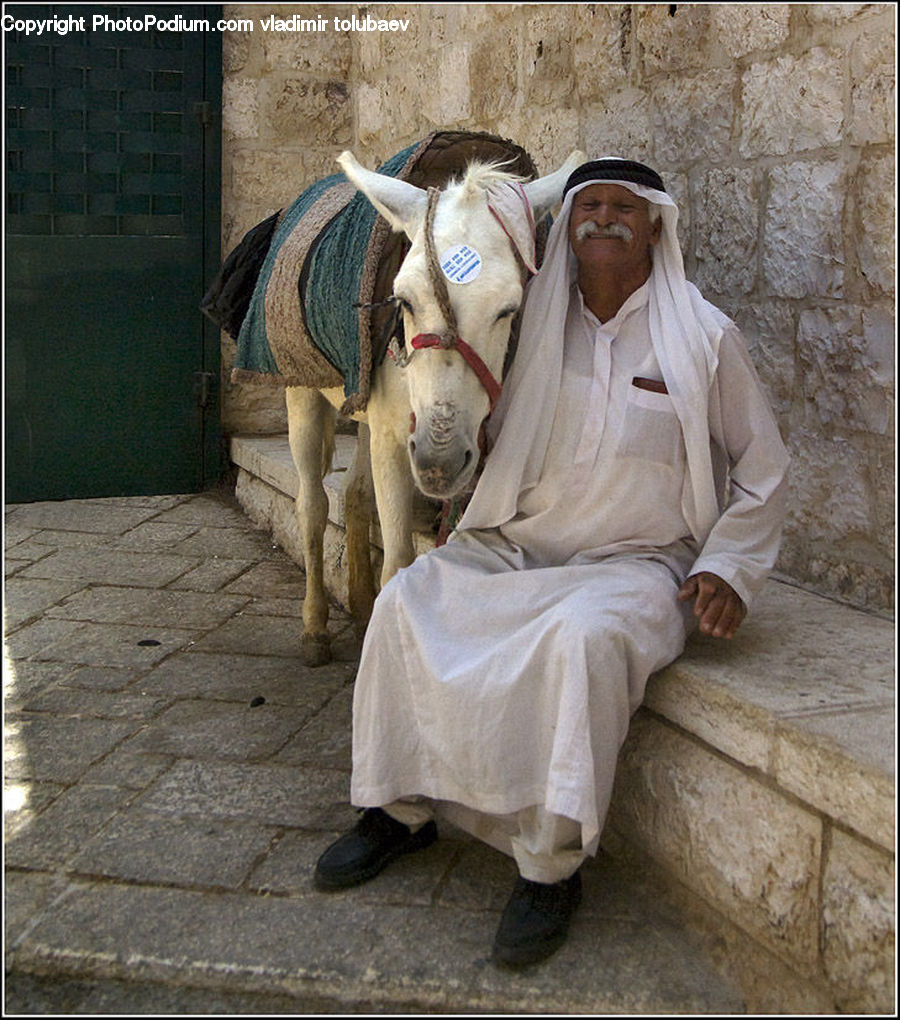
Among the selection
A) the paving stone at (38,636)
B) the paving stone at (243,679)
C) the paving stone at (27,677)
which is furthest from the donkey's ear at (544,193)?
the paving stone at (38,636)

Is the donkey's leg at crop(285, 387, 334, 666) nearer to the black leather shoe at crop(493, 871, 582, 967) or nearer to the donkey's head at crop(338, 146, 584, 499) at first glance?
the donkey's head at crop(338, 146, 584, 499)

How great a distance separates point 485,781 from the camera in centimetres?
252

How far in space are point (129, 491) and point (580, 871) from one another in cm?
451

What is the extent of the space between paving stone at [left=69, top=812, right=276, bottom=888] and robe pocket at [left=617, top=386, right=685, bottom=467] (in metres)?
1.28

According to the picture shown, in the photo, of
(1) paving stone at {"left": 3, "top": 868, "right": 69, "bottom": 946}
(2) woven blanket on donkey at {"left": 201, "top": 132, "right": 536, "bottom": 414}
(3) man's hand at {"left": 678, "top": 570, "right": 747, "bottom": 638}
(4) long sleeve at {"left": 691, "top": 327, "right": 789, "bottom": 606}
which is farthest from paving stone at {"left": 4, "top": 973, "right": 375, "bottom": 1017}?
(2) woven blanket on donkey at {"left": 201, "top": 132, "right": 536, "bottom": 414}

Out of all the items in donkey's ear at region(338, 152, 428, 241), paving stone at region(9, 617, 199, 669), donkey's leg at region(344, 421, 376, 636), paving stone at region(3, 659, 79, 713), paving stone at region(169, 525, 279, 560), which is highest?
donkey's ear at region(338, 152, 428, 241)

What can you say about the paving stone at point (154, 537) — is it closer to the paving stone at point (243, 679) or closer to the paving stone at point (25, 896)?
the paving stone at point (243, 679)

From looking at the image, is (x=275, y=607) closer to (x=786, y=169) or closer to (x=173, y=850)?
(x=173, y=850)

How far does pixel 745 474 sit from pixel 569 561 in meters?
0.45

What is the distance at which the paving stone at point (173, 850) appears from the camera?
273 cm

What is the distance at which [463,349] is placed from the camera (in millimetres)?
2574

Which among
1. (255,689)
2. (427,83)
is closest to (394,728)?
(255,689)

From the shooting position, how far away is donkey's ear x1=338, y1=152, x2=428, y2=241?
286cm

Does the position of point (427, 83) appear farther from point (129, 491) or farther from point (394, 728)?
point (394, 728)
